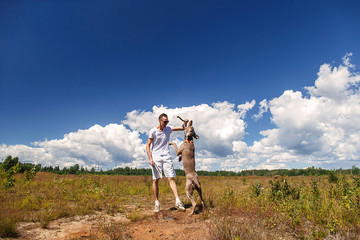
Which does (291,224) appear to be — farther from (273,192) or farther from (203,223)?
(273,192)

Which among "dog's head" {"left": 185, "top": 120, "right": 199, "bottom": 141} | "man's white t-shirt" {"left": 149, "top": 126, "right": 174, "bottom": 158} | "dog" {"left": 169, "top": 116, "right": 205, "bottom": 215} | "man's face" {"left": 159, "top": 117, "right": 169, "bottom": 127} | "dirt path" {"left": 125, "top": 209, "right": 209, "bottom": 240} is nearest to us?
"dirt path" {"left": 125, "top": 209, "right": 209, "bottom": 240}

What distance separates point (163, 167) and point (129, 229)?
1771 millimetres

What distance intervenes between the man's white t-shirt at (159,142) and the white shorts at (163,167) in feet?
0.39

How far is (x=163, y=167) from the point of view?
5.39 metres

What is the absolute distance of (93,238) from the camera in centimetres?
353

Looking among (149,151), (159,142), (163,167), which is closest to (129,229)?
(163,167)

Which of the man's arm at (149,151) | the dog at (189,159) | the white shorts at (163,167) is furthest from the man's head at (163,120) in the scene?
the white shorts at (163,167)

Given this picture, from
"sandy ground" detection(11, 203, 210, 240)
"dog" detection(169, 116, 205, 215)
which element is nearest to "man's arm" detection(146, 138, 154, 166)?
"dog" detection(169, 116, 205, 215)

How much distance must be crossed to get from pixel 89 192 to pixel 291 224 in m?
8.44

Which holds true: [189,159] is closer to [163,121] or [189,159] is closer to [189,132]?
[189,132]

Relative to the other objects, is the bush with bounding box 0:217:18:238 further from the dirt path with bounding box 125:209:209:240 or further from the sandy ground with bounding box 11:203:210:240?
the dirt path with bounding box 125:209:209:240

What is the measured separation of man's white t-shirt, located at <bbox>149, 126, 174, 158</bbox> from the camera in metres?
5.41

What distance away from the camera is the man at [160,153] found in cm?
530

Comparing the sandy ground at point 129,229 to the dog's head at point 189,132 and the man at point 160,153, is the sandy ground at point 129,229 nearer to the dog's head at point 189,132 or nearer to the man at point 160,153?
the man at point 160,153
